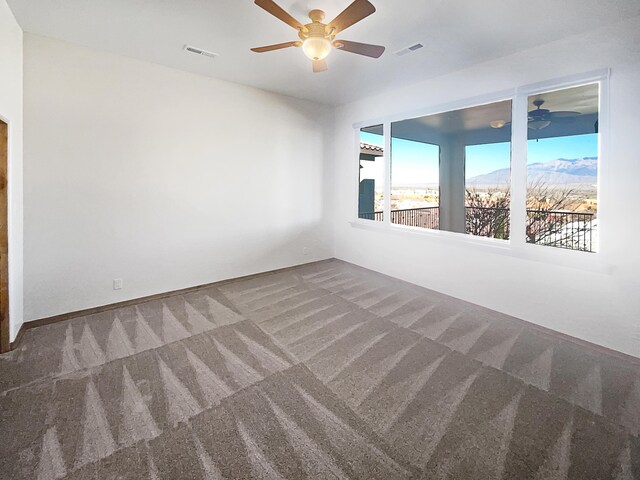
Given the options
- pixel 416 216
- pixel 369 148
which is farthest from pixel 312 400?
pixel 369 148


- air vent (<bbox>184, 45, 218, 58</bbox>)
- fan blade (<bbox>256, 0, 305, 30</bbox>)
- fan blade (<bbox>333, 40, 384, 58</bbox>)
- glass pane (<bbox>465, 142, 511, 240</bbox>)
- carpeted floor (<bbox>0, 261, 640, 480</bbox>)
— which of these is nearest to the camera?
carpeted floor (<bbox>0, 261, 640, 480</bbox>)

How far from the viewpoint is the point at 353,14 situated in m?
2.20

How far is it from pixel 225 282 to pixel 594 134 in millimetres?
4579

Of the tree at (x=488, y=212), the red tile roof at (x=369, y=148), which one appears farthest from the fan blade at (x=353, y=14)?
the red tile roof at (x=369, y=148)

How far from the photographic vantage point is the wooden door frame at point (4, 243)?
2.62m

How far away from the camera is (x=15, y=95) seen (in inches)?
110

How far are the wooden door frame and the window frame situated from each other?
4400mm

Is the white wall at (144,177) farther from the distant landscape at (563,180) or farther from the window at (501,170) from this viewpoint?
the distant landscape at (563,180)

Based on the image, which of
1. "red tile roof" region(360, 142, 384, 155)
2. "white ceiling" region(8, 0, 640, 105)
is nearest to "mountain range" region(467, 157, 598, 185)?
"white ceiling" region(8, 0, 640, 105)

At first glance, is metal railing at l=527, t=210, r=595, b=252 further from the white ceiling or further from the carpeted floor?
the white ceiling

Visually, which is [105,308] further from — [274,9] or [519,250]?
[519,250]

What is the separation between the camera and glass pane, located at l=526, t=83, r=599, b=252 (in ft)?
9.55

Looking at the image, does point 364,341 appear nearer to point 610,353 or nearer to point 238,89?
point 610,353

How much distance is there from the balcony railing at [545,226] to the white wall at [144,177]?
2841 mm
